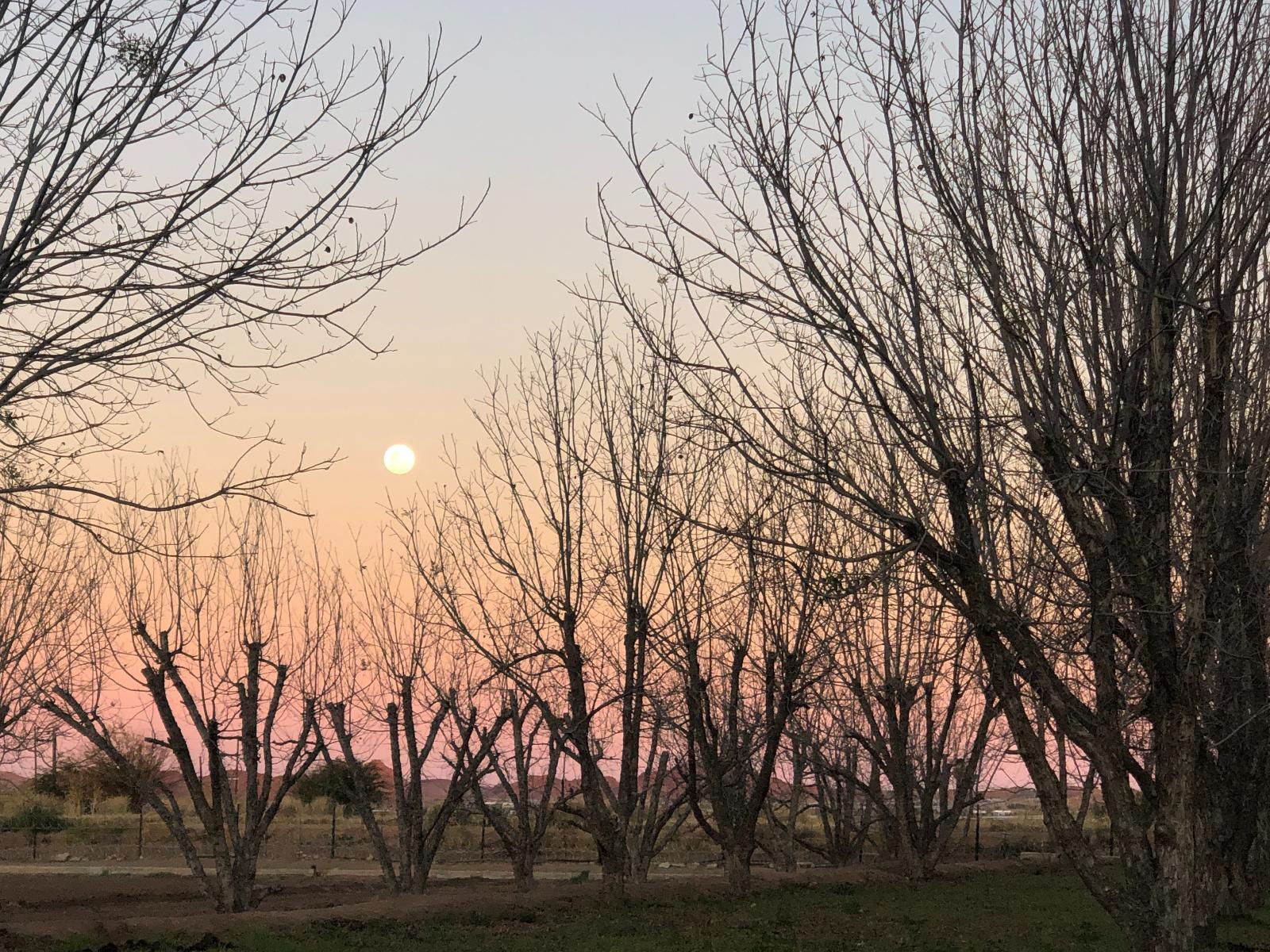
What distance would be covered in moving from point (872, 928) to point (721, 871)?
16312 mm

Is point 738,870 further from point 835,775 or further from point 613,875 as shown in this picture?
point 835,775

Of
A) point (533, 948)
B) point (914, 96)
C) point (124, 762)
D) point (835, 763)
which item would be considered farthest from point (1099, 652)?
point (835, 763)

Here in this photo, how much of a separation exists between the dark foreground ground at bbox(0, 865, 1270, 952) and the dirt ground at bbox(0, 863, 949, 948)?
56 mm

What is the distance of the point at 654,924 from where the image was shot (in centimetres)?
1573

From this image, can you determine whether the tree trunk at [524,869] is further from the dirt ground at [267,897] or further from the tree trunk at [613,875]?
the tree trunk at [613,875]

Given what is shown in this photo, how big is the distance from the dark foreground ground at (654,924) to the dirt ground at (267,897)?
6 centimetres

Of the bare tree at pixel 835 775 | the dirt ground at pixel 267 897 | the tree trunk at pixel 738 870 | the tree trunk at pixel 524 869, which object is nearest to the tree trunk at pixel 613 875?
the dirt ground at pixel 267 897

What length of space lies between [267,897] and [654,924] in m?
9.88

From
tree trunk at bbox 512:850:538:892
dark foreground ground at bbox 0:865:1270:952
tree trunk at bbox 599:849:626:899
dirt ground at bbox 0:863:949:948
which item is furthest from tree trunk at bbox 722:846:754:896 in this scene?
tree trunk at bbox 512:850:538:892

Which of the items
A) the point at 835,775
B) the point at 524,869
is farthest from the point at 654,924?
the point at 835,775

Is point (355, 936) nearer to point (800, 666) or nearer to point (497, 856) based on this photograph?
point (800, 666)

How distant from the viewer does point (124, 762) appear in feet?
55.5

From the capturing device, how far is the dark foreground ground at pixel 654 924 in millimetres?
13570

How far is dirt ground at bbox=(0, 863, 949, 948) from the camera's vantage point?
1456 cm
